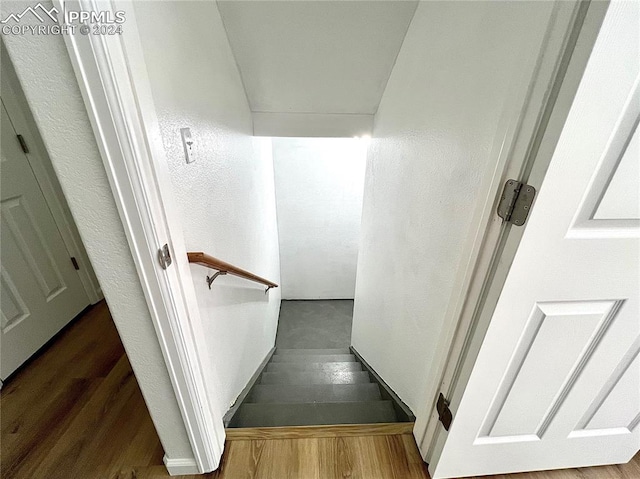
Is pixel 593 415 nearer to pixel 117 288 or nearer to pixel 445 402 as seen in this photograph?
pixel 445 402

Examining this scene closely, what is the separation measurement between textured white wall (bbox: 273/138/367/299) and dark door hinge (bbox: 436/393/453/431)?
3178 millimetres

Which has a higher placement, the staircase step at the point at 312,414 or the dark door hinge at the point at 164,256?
the dark door hinge at the point at 164,256

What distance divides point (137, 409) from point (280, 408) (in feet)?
2.22

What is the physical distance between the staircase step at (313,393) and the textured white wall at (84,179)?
3.57 feet

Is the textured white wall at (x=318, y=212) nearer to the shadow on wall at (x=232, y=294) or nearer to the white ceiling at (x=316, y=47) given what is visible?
the white ceiling at (x=316, y=47)

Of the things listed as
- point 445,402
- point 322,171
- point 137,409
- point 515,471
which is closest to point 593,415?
point 515,471

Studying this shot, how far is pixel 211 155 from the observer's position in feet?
3.49

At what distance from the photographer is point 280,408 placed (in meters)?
1.44

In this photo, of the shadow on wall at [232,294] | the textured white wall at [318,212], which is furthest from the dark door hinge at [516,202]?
the textured white wall at [318,212]

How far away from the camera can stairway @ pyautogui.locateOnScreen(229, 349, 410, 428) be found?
1.39 m

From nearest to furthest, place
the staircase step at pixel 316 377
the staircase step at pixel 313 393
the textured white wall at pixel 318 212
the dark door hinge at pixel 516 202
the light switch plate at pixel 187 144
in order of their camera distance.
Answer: the dark door hinge at pixel 516 202 < the light switch plate at pixel 187 144 < the staircase step at pixel 313 393 < the staircase step at pixel 316 377 < the textured white wall at pixel 318 212

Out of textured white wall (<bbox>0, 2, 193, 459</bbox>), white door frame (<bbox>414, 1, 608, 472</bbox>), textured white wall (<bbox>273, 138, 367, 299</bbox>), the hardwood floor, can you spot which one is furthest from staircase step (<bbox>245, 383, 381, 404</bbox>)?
textured white wall (<bbox>273, 138, 367, 299</bbox>)

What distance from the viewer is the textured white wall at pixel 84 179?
45 centimetres

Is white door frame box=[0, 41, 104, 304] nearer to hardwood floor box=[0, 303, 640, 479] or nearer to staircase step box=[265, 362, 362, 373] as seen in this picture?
hardwood floor box=[0, 303, 640, 479]
